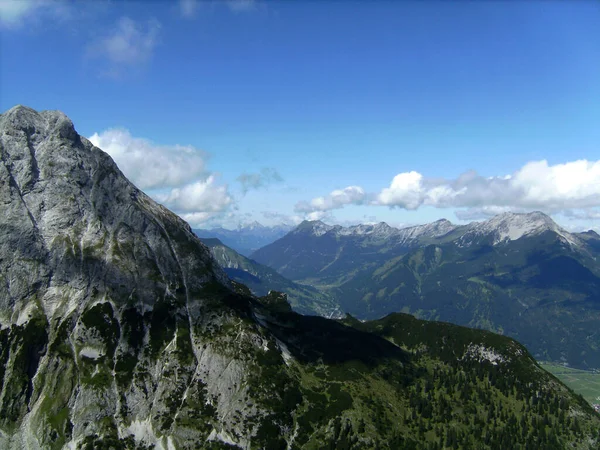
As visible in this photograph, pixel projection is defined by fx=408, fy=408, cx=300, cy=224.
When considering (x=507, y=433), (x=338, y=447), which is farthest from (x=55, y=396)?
(x=507, y=433)

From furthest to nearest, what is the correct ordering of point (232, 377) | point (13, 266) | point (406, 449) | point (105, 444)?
point (13, 266) → point (232, 377) → point (406, 449) → point (105, 444)

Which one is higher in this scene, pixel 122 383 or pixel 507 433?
pixel 122 383

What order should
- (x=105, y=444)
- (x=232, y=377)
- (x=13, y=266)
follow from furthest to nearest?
1. (x=13, y=266)
2. (x=232, y=377)
3. (x=105, y=444)

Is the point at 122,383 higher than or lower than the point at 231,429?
higher

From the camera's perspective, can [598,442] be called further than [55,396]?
Yes

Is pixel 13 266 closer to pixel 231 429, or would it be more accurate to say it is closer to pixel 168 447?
pixel 168 447

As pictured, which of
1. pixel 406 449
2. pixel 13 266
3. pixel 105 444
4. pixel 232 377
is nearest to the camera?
pixel 105 444

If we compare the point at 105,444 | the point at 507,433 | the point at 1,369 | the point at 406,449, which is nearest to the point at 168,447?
the point at 105,444

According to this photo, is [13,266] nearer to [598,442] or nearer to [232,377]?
[232,377]

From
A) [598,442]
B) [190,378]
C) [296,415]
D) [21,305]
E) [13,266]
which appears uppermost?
[13,266]
